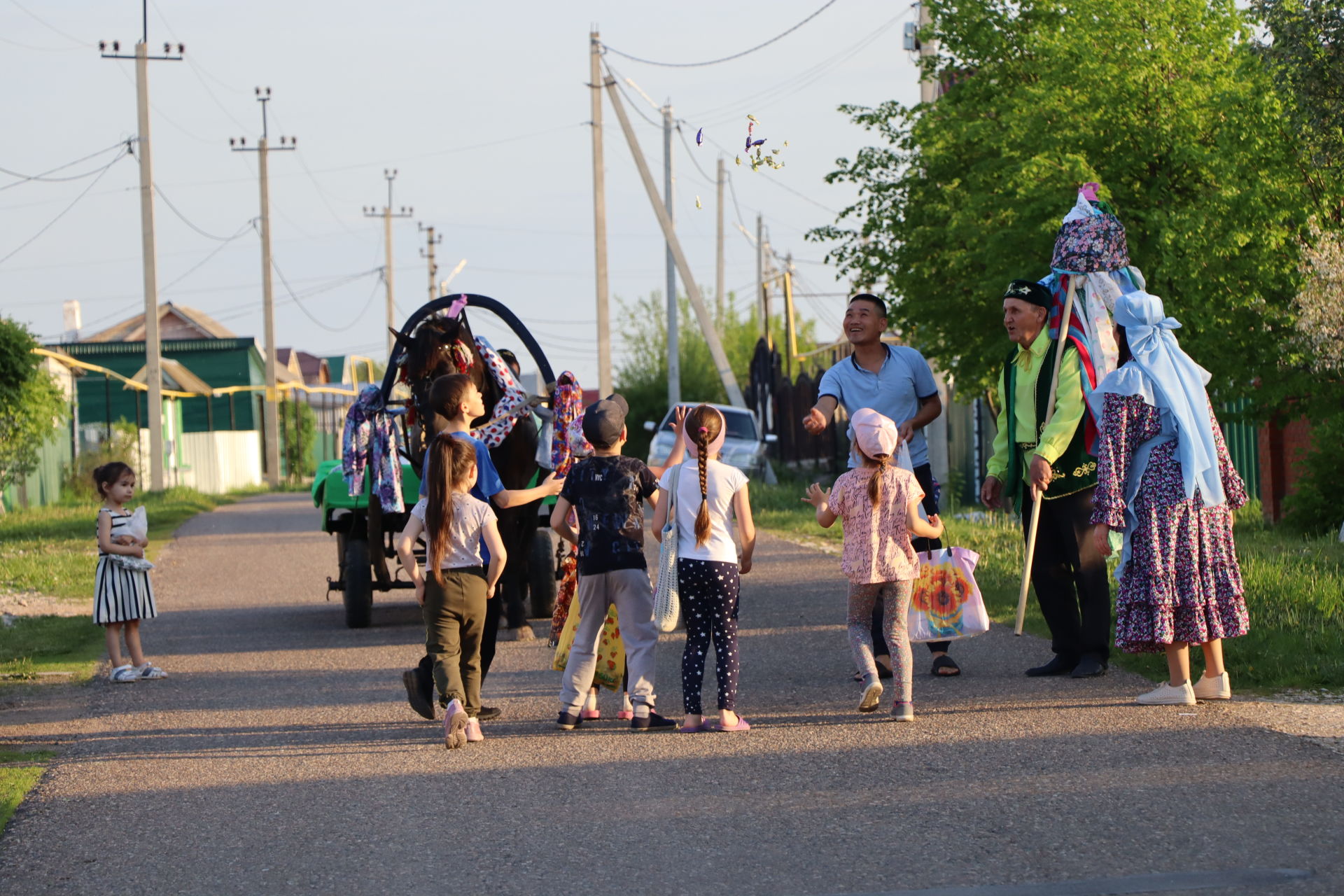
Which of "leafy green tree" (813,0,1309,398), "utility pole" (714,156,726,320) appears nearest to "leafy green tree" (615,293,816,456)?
"utility pole" (714,156,726,320)

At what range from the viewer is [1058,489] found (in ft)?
25.7

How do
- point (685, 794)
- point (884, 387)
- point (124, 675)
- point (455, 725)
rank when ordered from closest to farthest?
point (685, 794)
point (455, 725)
point (884, 387)
point (124, 675)

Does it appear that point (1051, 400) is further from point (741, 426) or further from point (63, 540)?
point (741, 426)

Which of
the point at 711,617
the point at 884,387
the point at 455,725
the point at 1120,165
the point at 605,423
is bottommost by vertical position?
the point at 455,725

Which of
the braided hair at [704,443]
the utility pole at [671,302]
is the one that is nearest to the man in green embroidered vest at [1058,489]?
the braided hair at [704,443]

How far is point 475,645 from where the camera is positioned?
23.7 ft

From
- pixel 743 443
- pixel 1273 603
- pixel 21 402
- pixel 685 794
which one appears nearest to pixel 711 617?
pixel 685 794

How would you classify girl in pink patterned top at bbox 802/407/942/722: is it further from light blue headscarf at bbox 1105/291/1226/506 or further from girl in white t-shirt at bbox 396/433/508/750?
girl in white t-shirt at bbox 396/433/508/750

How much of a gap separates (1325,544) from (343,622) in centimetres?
838

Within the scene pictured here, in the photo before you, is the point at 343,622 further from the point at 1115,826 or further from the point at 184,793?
the point at 1115,826

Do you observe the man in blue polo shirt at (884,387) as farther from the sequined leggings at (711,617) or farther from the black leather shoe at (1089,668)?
the sequined leggings at (711,617)

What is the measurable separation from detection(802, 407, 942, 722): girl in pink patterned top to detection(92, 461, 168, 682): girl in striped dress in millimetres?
4477

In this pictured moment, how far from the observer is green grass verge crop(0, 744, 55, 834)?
19.9ft

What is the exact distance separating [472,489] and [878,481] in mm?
1978
